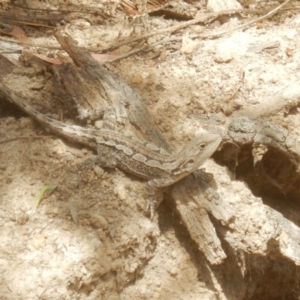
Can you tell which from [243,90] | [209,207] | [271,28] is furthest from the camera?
[271,28]

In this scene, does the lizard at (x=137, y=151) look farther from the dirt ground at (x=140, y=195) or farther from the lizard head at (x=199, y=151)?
the dirt ground at (x=140, y=195)

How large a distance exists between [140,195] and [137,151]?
1.27 ft

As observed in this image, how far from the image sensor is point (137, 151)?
4281mm

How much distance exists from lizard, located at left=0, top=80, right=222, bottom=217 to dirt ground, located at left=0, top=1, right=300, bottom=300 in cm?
12

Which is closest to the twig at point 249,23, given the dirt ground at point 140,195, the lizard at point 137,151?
the dirt ground at point 140,195

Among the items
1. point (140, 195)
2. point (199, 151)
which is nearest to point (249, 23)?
point (199, 151)

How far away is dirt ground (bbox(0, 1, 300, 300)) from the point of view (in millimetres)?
3736

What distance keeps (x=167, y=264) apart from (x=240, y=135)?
1422mm

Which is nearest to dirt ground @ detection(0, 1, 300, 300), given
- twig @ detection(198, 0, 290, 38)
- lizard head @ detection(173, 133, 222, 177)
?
twig @ detection(198, 0, 290, 38)

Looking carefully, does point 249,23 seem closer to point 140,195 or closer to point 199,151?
point 199,151

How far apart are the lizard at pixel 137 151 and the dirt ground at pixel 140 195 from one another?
4.7 inches

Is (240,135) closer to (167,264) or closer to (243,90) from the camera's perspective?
(243,90)

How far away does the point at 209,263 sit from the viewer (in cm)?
445

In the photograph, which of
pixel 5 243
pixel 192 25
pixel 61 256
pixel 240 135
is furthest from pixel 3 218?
pixel 192 25
